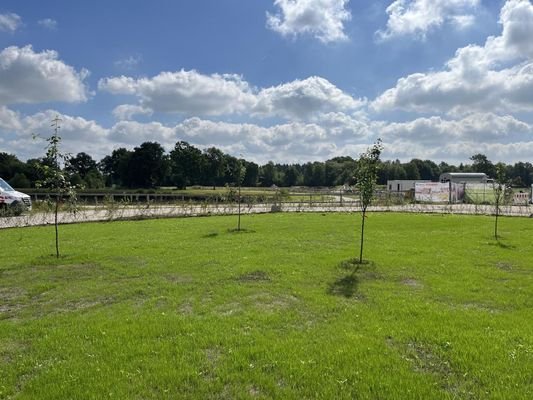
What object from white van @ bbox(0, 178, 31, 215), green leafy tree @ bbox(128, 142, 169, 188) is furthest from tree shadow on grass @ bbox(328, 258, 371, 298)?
green leafy tree @ bbox(128, 142, 169, 188)

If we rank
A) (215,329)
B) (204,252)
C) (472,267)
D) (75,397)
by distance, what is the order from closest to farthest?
(75,397) < (215,329) < (472,267) < (204,252)

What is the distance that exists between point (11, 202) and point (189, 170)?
76.7 m

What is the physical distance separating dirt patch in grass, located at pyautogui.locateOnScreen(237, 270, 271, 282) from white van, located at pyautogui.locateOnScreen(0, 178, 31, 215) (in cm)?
2199

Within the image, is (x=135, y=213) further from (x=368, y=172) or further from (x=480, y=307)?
(x=480, y=307)

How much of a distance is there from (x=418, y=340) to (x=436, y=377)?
1.04m

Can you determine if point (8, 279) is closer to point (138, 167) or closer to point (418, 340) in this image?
point (418, 340)

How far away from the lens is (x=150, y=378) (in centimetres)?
443

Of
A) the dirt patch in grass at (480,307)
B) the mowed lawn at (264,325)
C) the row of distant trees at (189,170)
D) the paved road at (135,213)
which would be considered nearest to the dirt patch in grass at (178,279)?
the mowed lawn at (264,325)

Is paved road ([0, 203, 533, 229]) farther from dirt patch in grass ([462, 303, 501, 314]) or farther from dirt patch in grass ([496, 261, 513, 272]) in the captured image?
dirt patch in grass ([462, 303, 501, 314])

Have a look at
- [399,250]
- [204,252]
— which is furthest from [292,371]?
[399,250]

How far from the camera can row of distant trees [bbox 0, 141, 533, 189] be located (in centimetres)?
8190

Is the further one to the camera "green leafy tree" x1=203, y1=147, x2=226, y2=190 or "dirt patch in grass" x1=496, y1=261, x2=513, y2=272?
"green leafy tree" x1=203, y1=147, x2=226, y2=190

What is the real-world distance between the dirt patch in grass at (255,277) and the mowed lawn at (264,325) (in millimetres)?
23

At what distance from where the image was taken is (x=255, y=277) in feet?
30.6
